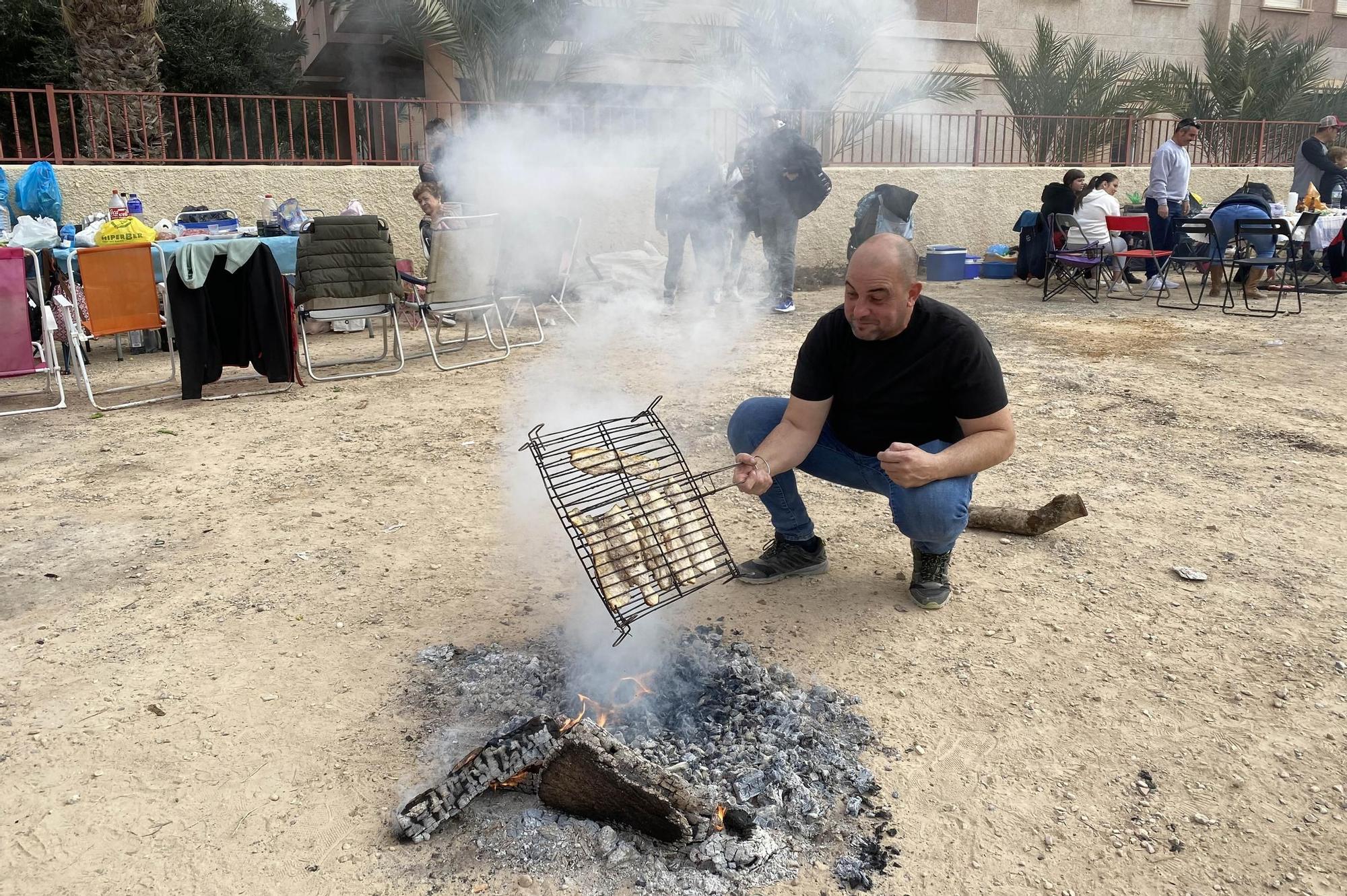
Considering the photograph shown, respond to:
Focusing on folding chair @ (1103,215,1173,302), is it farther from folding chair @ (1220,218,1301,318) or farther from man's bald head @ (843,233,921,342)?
man's bald head @ (843,233,921,342)

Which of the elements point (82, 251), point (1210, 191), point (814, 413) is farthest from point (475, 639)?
point (1210, 191)

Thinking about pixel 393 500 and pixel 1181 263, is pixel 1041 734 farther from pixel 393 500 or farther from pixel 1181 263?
pixel 1181 263

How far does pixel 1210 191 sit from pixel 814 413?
1482cm

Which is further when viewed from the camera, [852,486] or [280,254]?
[280,254]

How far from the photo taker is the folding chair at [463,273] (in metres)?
7.05

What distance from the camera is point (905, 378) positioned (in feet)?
10.1

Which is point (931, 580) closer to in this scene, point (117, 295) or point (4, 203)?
point (117, 295)

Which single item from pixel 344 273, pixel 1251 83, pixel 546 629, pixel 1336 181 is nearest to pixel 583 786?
pixel 546 629

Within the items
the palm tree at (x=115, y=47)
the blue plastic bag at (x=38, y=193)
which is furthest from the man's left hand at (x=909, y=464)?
the palm tree at (x=115, y=47)

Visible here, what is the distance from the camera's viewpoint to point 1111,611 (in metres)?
3.25

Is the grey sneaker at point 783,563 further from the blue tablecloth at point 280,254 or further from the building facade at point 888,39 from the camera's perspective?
the building facade at point 888,39

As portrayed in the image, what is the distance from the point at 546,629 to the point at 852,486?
1.17 metres

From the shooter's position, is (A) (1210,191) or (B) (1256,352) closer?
(B) (1256,352)

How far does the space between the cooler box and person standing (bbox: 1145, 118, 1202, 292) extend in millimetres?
2108
